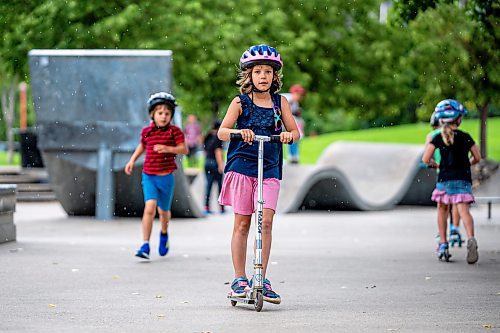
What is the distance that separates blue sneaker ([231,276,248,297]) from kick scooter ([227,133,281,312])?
27mm

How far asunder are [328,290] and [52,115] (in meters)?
10.8

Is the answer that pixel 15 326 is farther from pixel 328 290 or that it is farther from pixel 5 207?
pixel 5 207

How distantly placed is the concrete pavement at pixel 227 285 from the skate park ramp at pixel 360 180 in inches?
214

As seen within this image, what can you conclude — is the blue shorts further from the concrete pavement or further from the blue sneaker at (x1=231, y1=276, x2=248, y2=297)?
the blue sneaker at (x1=231, y1=276, x2=248, y2=297)

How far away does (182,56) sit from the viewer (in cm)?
3425

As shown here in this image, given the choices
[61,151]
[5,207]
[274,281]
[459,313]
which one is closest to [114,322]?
[459,313]

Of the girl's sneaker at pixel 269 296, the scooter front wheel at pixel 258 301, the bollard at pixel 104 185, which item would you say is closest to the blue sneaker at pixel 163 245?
the girl's sneaker at pixel 269 296

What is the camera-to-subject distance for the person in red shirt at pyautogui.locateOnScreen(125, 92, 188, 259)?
1321 centimetres

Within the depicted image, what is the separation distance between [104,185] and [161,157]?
6901 mm

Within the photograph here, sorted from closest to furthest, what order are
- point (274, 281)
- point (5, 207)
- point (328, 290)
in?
1. point (328, 290)
2. point (274, 281)
3. point (5, 207)

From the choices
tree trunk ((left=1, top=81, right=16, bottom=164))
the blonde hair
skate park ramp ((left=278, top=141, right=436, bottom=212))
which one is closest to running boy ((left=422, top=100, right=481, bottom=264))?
the blonde hair

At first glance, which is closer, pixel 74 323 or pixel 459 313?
pixel 74 323

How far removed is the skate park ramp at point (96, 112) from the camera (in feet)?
64.4

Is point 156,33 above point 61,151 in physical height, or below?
above
